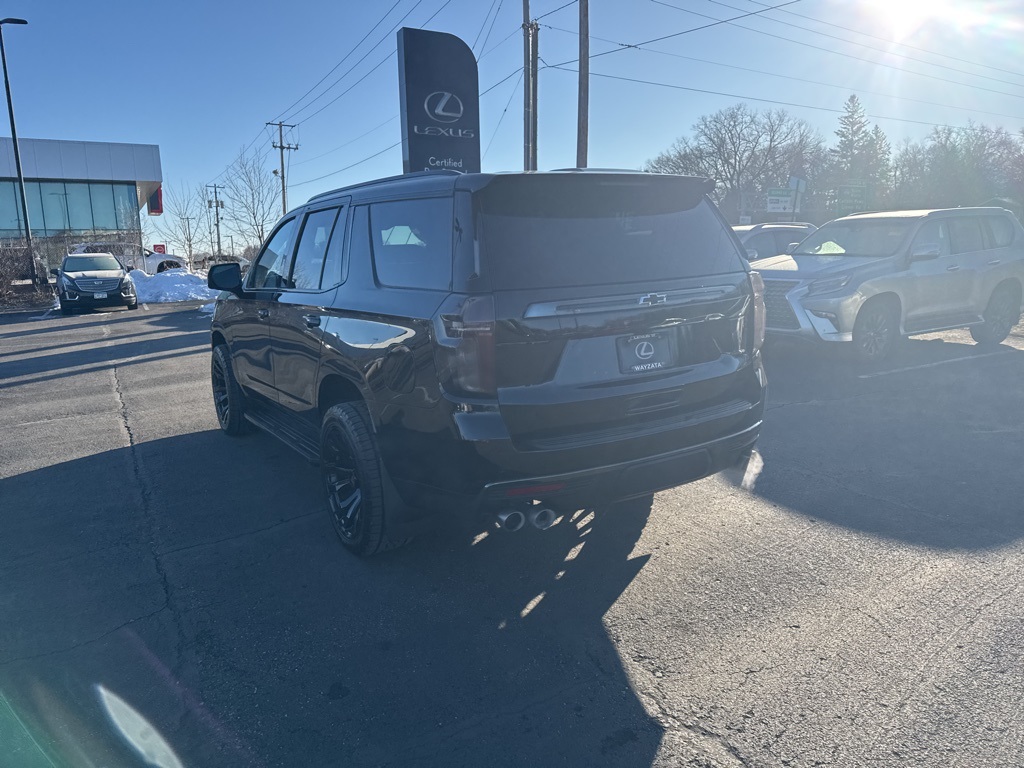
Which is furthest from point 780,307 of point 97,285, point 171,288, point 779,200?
point 779,200

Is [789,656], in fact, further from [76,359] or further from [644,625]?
[76,359]

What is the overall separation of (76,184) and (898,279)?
52462 millimetres

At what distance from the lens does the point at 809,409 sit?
23.4 feet

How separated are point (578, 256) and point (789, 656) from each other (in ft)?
6.36

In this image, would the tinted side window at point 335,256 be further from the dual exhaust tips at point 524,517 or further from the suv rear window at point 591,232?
the dual exhaust tips at point 524,517

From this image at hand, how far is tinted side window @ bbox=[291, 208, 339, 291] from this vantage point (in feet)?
15.4

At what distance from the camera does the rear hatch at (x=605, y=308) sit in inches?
127

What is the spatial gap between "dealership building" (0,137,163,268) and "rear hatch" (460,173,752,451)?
4722 cm

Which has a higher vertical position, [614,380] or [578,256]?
[578,256]

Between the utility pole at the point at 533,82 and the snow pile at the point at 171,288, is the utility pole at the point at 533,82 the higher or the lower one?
the higher one

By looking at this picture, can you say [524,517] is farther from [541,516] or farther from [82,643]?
[82,643]

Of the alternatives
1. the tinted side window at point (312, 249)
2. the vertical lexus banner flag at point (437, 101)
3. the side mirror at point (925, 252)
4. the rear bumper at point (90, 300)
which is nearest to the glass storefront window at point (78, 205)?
the rear bumper at point (90, 300)

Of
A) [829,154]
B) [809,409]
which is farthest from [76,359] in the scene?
[829,154]

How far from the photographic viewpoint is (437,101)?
1273 centimetres
